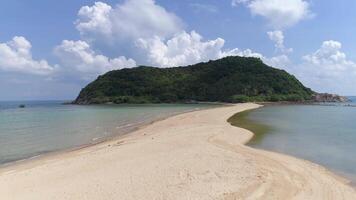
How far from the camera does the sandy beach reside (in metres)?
10.8

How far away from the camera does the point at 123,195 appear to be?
1069 cm

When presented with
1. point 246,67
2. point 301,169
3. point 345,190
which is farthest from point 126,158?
point 246,67

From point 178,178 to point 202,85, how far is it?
143 meters

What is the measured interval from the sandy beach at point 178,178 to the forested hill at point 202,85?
361ft

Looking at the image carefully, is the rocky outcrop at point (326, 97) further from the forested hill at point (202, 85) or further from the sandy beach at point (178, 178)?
the sandy beach at point (178, 178)

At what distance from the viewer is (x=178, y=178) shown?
40.6 feet

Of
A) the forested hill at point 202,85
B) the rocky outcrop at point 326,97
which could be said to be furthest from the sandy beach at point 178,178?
the rocky outcrop at point 326,97

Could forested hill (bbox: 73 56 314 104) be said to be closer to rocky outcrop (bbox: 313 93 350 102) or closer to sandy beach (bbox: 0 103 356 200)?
rocky outcrop (bbox: 313 93 350 102)

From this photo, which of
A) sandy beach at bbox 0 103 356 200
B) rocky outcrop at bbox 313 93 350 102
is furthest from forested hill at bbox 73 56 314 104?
sandy beach at bbox 0 103 356 200

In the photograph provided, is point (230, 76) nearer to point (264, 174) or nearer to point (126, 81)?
point (126, 81)

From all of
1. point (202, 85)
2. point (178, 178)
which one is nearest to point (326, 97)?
point (202, 85)

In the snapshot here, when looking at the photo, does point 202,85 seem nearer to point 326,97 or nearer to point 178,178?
point 326,97

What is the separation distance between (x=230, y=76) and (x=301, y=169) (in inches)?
5462

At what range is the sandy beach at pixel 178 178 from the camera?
10827 millimetres
